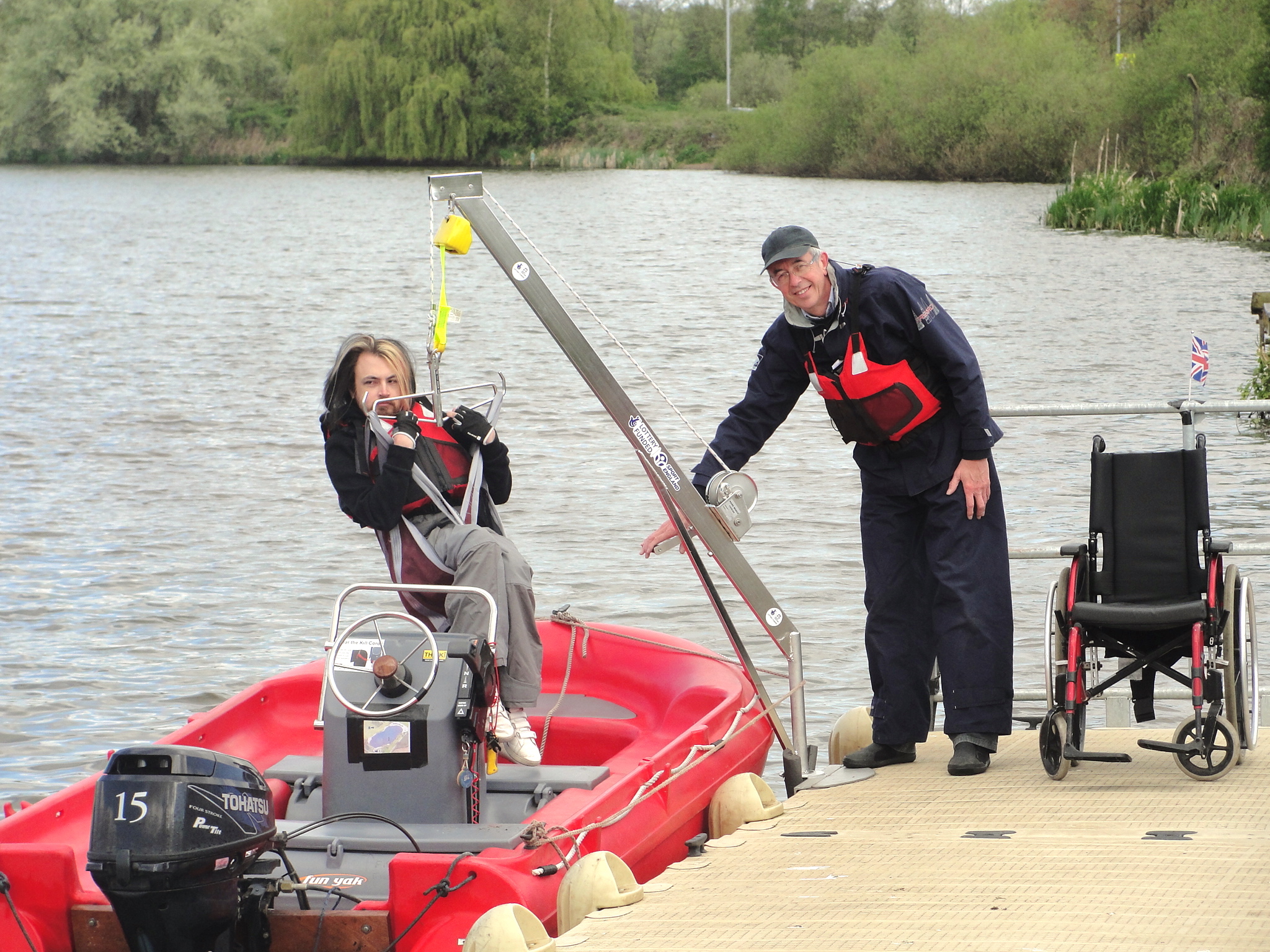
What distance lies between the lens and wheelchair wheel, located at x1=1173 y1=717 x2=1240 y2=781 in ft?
13.9

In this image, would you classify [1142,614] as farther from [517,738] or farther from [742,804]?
[517,738]

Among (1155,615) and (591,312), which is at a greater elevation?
(591,312)

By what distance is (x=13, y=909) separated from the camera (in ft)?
11.7

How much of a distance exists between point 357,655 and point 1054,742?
6.26 feet

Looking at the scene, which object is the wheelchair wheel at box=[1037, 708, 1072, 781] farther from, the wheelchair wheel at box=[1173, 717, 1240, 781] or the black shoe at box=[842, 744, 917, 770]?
the black shoe at box=[842, 744, 917, 770]

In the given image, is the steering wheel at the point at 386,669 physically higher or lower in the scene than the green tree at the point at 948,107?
lower

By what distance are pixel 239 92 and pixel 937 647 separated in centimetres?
6424

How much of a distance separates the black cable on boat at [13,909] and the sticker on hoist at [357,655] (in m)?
0.76

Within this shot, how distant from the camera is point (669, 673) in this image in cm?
541

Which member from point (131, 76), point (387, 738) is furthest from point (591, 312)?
point (131, 76)

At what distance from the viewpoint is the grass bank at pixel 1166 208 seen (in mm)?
25375

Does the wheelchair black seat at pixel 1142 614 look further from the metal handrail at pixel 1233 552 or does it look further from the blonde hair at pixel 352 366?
the blonde hair at pixel 352 366

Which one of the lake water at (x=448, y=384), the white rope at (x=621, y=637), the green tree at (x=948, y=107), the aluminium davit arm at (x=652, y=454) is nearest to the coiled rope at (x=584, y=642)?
the white rope at (x=621, y=637)

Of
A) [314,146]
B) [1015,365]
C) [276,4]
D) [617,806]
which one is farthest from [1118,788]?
[276,4]
